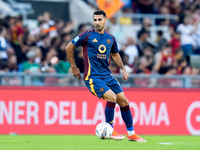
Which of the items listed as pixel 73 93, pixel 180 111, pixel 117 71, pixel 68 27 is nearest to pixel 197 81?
pixel 180 111

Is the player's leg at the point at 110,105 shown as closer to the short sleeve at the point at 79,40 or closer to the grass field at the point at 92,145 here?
the grass field at the point at 92,145

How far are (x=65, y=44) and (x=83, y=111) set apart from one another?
8.45 feet

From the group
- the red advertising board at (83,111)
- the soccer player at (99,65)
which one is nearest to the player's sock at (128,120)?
the soccer player at (99,65)

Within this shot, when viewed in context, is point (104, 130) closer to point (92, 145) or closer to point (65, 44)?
point (92, 145)

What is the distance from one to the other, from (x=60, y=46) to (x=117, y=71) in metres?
1.99

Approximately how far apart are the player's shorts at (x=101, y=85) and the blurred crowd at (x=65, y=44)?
13.2 ft

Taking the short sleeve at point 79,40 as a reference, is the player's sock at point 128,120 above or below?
below

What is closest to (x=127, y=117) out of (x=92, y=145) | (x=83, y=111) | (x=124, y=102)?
(x=124, y=102)

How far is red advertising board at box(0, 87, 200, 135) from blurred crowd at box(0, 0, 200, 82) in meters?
0.72

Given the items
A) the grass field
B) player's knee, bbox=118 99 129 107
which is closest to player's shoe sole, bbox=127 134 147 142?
the grass field

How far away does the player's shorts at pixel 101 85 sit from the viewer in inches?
287

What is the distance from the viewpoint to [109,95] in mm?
7254

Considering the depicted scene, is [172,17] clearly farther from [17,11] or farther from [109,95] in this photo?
[109,95]

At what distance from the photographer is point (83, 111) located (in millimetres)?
11188
